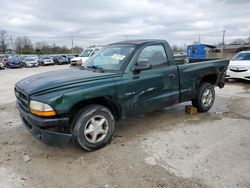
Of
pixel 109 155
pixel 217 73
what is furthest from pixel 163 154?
pixel 217 73

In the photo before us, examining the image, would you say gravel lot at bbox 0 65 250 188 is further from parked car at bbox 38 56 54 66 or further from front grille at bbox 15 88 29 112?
parked car at bbox 38 56 54 66

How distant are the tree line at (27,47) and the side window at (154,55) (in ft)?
202

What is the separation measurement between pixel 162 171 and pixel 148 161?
1.05 ft

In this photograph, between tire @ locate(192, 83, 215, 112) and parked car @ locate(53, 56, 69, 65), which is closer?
tire @ locate(192, 83, 215, 112)

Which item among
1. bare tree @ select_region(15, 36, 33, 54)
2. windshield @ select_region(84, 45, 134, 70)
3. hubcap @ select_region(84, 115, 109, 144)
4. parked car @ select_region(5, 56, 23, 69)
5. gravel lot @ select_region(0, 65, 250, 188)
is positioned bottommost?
gravel lot @ select_region(0, 65, 250, 188)

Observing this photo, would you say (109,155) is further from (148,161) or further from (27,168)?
(27,168)

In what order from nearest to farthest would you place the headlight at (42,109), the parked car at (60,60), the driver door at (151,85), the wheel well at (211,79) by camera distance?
the headlight at (42,109)
the driver door at (151,85)
the wheel well at (211,79)
the parked car at (60,60)

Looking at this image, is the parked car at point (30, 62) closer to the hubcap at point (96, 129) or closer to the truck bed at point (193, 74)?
the truck bed at point (193, 74)

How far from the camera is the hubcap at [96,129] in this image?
12.0 ft

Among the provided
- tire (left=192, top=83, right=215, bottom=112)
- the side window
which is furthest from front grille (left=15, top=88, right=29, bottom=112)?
tire (left=192, top=83, right=215, bottom=112)

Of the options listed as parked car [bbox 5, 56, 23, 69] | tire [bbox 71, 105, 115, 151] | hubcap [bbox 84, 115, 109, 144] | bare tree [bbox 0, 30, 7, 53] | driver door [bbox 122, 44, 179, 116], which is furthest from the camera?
bare tree [bbox 0, 30, 7, 53]

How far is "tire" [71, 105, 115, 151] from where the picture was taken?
3.54 meters

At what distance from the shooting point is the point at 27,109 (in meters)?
3.55

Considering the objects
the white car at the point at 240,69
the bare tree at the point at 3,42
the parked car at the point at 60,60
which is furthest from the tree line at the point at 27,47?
the white car at the point at 240,69
